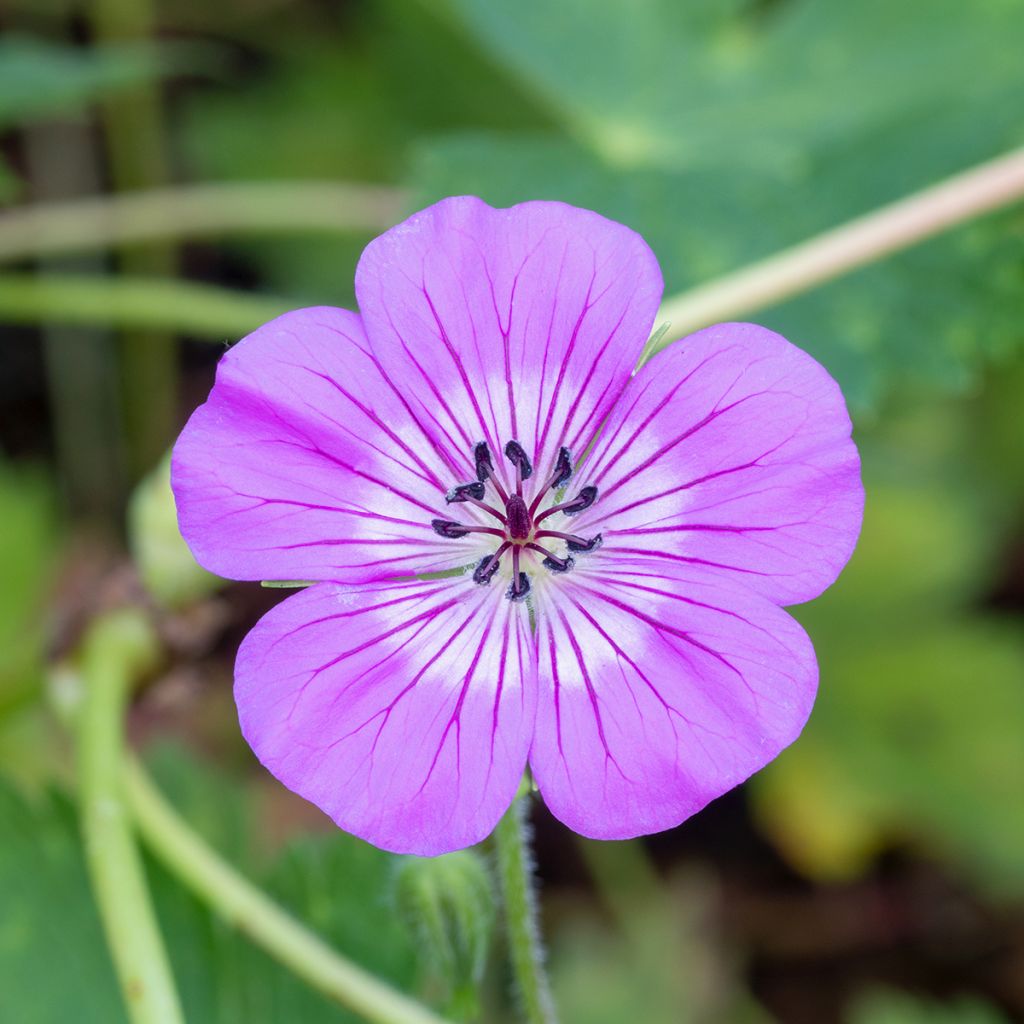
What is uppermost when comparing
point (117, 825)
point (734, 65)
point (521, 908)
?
point (734, 65)

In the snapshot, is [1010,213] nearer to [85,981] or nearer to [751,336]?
[751,336]

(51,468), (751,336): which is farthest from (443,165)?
(51,468)

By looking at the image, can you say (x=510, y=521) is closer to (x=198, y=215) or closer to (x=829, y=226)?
(x=829, y=226)

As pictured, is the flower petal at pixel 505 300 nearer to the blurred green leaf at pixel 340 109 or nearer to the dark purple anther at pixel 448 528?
the dark purple anther at pixel 448 528

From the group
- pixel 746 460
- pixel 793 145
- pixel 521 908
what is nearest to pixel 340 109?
pixel 793 145

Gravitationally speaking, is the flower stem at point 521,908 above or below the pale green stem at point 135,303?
below

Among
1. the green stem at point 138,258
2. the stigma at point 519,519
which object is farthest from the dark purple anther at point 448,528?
the green stem at point 138,258

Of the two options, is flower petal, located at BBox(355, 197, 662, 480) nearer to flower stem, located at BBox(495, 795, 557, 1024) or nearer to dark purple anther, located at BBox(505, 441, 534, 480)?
dark purple anther, located at BBox(505, 441, 534, 480)
